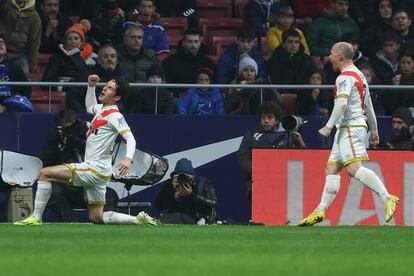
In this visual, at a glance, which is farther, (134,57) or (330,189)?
(134,57)

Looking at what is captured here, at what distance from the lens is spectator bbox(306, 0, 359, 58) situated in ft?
75.3

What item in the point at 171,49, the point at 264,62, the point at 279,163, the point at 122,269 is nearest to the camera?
the point at 122,269

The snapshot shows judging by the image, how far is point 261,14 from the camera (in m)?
23.7

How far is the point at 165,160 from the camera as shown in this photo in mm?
19781

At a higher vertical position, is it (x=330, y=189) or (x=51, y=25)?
(x=51, y=25)

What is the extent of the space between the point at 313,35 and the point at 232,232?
825 cm

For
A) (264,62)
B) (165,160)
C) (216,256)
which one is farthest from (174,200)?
(216,256)

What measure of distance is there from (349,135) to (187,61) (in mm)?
5302

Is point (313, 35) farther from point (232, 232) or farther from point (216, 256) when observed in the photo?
point (216, 256)

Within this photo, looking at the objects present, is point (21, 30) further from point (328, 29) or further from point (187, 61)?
point (328, 29)

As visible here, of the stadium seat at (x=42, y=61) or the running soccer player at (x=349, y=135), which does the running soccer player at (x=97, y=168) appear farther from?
the stadium seat at (x=42, y=61)

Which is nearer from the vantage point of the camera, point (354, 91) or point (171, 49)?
point (354, 91)

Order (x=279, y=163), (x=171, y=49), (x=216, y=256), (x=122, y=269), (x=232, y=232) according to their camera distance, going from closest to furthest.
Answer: (x=122, y=269) < (x=216, y=256) < (x=232, y=232) < (x=279, y=163) < (x=171, y=49)

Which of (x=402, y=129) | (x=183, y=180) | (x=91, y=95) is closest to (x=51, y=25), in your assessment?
(x=183, y=180)
